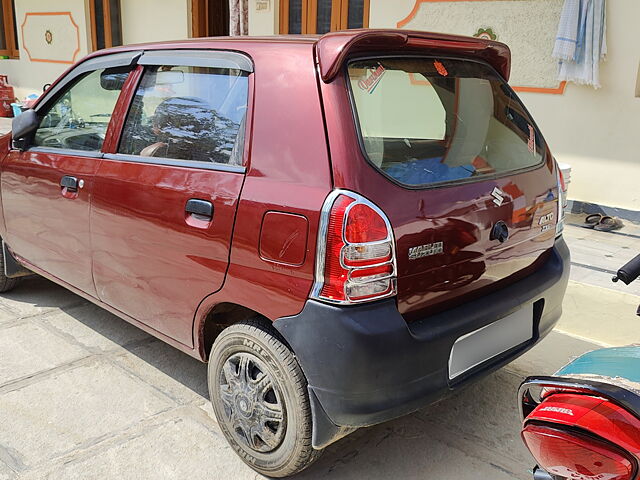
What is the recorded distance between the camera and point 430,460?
8.82 ft

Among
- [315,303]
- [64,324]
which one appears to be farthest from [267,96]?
[64,324]

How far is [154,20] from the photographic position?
1088 centimetres

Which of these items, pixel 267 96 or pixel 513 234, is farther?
pixel 513 234

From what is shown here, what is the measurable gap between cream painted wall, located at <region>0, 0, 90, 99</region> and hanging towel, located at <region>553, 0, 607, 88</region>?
9.37 m

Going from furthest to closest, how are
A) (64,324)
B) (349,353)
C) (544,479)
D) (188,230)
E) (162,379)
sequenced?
1. (64,324)
2. (162,379)
3. (188,230)
4. (349,353)
5. (544,479)

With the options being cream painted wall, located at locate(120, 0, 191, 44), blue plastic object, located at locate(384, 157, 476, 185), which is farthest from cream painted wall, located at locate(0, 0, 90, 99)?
blue plastic object, located at locate(384, 157, 476, 185)

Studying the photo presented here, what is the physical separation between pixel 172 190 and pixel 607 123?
5123 mm

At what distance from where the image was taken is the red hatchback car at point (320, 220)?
2148 mm

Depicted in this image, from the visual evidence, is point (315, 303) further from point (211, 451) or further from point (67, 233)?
point (67, 233)

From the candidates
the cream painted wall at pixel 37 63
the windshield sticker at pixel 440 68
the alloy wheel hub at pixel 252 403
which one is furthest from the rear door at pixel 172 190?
the cream painted wall at pixel 37 63

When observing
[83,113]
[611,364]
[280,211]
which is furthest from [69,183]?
[611,364]

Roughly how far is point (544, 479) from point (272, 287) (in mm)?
1088

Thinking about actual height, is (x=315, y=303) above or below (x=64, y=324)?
above

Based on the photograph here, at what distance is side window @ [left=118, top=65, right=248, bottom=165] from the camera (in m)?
2.55
